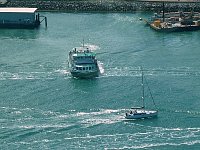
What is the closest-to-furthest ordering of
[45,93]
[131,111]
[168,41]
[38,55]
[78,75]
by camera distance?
[131,111]
[45,93]
[78,75]
[38,55]
[168,41]

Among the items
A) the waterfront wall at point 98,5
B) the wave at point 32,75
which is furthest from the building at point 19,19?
the wave at point 32,75

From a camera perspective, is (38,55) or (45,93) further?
(38,55)

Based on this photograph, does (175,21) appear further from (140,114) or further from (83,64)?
(140,114)

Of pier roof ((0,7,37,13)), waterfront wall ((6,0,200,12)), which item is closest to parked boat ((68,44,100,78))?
pier roof ((0,7,37,13))

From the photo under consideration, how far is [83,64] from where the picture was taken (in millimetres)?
61438

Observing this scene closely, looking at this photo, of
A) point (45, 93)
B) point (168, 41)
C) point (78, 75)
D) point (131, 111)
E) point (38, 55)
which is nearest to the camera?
point (131, 111)

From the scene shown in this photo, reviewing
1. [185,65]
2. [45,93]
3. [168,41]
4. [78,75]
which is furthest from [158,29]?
[45,93]

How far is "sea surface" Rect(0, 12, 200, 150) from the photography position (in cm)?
4797

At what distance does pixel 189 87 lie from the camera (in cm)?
5725

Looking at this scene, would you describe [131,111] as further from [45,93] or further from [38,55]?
[38,55]

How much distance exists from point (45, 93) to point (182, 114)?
11.7 metres

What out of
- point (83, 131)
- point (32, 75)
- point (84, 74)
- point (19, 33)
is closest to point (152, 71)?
point (84, 74)

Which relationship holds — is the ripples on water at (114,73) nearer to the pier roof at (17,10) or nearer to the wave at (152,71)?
the wave at (152,71)

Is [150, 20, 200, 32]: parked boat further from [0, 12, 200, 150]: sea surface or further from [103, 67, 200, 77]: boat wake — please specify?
[103, 67, 200, 77]: boat wake
